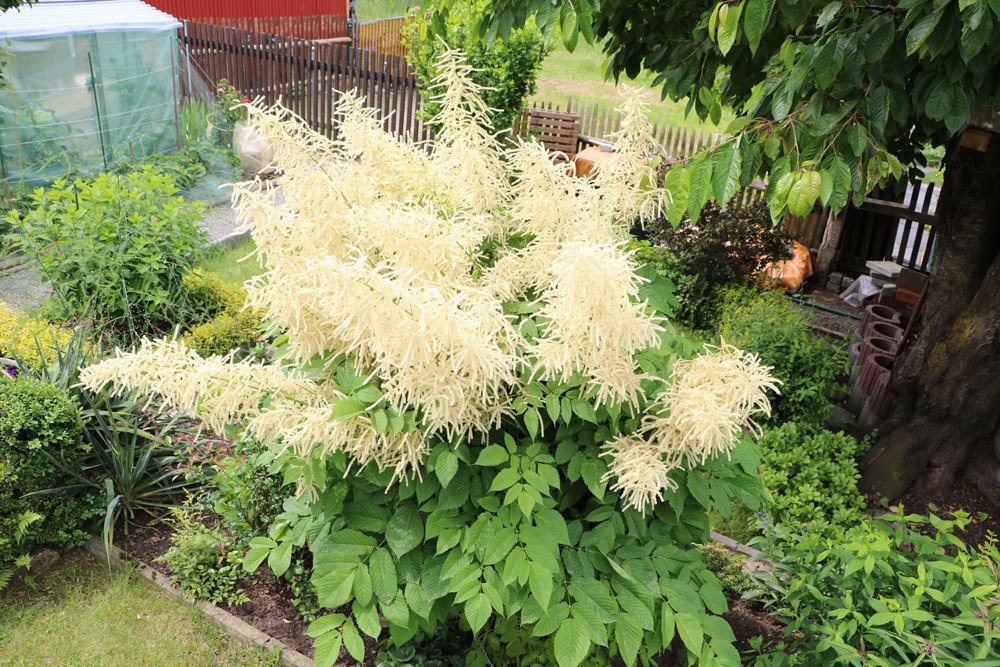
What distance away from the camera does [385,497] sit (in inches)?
117

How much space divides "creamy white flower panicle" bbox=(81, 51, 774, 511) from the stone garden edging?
1143mm

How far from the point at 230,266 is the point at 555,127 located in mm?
5036


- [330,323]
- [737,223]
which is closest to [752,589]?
[330,323]

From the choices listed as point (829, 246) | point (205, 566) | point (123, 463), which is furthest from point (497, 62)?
point (205, 566)

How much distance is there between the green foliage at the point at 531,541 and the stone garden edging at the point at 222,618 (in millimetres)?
875

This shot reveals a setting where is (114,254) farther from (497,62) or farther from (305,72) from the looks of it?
(305,72)

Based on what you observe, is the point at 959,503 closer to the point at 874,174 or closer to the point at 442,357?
the point at 874,174

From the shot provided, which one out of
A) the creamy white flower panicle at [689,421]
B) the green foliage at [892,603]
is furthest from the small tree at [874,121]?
the green foliage at [892,603]

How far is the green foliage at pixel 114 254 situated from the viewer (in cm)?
591

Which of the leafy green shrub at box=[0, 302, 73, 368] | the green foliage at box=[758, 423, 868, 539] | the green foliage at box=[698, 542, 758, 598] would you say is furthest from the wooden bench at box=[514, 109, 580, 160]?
the green foliage at box=[698, 542, 758, 598]

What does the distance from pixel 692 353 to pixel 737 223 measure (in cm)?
474

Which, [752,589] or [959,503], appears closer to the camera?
[752,589]

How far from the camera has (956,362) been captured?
5.00 meters

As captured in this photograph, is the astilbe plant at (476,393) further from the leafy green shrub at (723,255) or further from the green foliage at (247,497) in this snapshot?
the leafy green shrub at (723,255)
